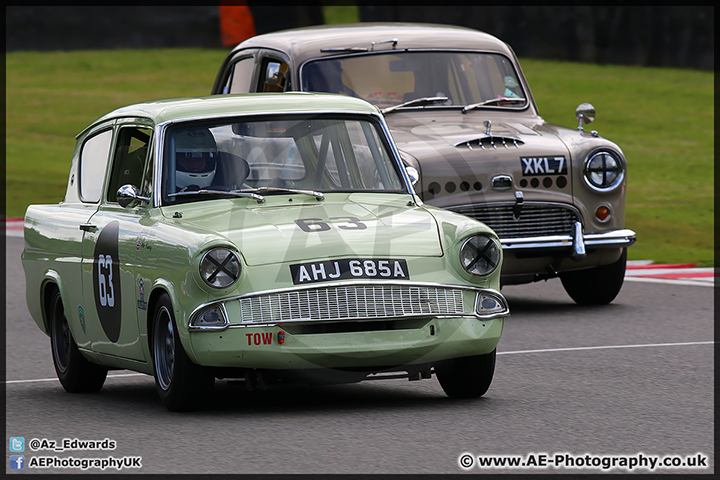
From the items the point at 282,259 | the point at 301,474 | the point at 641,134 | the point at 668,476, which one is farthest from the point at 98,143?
the point at 641,134

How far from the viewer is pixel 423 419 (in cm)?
675

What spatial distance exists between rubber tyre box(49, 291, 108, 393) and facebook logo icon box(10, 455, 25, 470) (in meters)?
2.11

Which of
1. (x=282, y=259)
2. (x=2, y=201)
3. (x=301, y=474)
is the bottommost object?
(x=2, y=201)

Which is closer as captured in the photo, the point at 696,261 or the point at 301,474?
the point at 301,474

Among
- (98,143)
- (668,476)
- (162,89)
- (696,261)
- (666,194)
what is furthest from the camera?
(162,89)

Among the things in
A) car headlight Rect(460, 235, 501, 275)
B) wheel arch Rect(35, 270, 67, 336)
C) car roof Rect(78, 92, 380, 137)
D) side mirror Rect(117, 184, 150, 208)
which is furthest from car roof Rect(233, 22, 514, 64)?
car headlight Rect(460, 235, 501, 275)

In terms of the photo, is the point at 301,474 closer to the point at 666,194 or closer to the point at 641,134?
the point at 666,194

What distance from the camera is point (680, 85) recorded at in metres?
32.9

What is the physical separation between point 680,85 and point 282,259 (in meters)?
27.5

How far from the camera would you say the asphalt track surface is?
5.87m

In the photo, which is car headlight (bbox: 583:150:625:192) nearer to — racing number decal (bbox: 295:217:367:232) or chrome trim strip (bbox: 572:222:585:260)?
chrome trim strip (bbox: 572:222:585:260)

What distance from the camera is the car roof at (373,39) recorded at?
11859 mm

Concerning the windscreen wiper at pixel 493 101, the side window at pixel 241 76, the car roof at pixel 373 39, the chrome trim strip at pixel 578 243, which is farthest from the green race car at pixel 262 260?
the side window at pixel 241 76

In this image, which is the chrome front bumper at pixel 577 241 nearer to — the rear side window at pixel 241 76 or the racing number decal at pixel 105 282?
the rear side window at pixel 241 76
